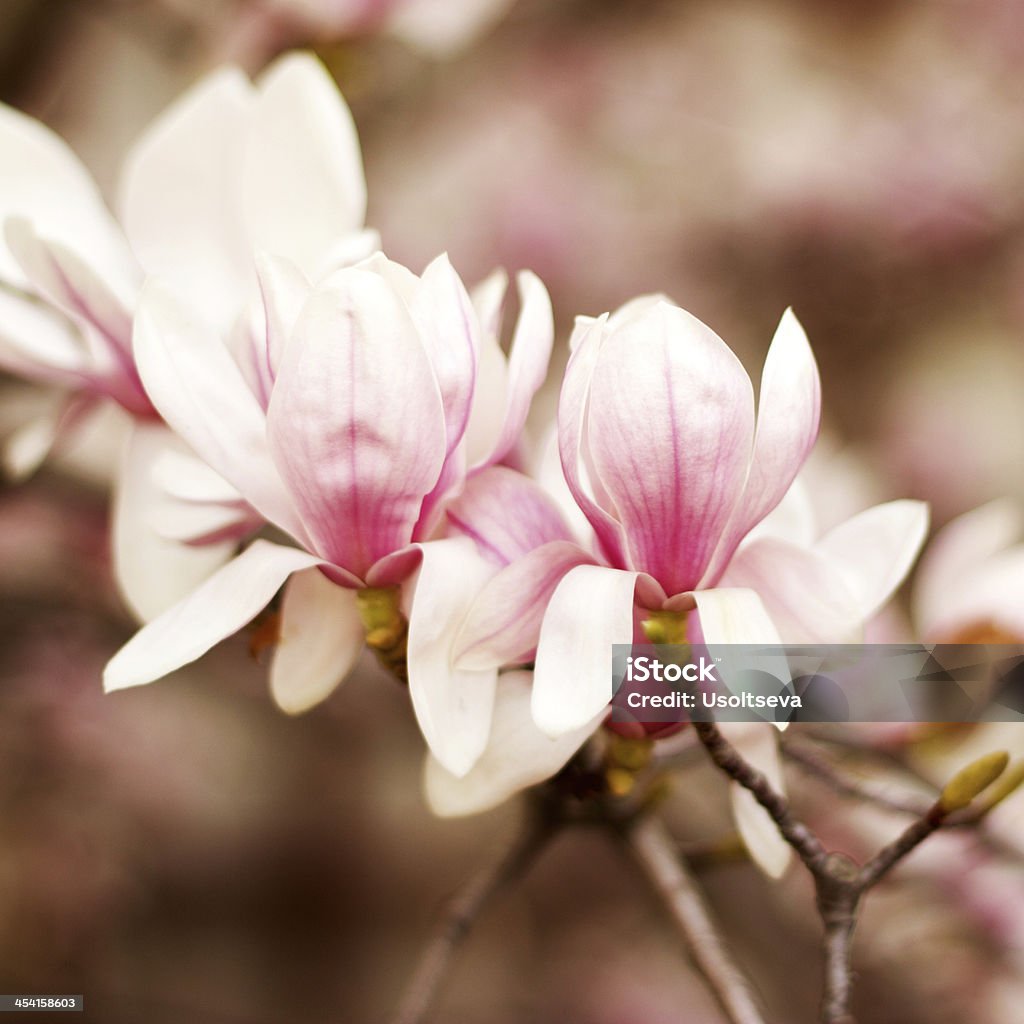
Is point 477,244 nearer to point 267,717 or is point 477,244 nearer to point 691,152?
point 691,152

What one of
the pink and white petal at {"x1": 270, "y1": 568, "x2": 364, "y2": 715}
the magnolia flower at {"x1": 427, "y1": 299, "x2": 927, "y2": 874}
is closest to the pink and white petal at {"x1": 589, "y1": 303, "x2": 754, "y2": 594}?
the magnolia flower at {"x1": 427, "y1": 299, "x2": 927, "y2": 874}

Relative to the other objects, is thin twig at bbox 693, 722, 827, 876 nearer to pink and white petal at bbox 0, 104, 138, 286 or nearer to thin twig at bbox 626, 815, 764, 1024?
thin twig at bbox 626, 815, 764, 1024

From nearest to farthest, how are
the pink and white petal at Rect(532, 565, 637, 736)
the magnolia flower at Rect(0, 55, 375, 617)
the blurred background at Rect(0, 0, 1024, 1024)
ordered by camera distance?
the pink and white petal at Rect(532, 565, 637, 736)
the magnolia flower at Rect(0, 55, 375, 617)
the blurred background at Rect(0, 0, 1024, 1024)

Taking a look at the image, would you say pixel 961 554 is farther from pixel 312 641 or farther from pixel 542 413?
pixel 542 413

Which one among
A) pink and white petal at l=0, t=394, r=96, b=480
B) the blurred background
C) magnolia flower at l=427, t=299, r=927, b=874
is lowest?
the blurred background

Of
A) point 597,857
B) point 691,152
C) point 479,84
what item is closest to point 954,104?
point 691,152

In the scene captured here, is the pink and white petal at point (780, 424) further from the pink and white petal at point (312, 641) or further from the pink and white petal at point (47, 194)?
the pink and white petal at point (47, 194)

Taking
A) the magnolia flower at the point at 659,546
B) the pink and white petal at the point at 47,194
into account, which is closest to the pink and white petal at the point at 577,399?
the magnolia flower at the point at 659,546
